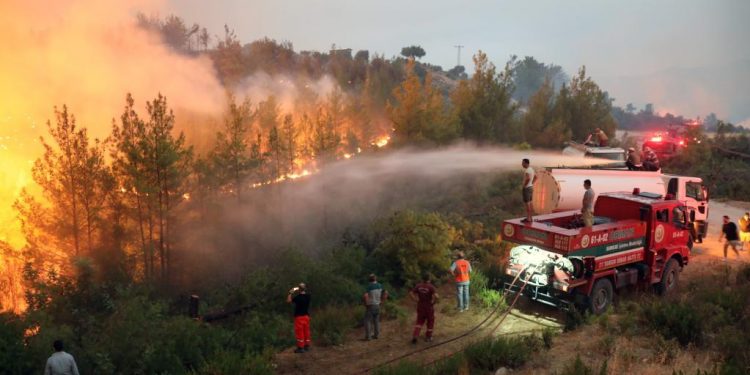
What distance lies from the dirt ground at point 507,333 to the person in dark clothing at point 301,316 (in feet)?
0.78

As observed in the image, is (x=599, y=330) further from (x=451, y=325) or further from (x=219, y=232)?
(x=219, y=232)

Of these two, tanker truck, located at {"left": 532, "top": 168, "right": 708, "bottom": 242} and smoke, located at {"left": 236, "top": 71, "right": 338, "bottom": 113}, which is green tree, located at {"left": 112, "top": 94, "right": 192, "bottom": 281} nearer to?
tanker truck, located at {"left": 532, "top": 168, "right": 708, "bottom": 242}

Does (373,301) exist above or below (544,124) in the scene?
below

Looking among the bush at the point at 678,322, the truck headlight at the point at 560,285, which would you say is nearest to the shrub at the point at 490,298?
the truck headlight at the point at 560,285

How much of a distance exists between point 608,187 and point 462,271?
846 centimetres

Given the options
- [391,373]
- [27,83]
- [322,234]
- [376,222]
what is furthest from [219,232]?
[27,83]

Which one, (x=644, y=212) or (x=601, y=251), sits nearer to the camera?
(x=601, y=251)

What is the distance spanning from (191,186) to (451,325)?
63.9ft

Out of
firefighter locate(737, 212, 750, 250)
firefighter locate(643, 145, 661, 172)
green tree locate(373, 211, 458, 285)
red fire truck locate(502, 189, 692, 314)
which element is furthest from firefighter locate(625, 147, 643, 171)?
green tree locate(373, 211, 458, 285)

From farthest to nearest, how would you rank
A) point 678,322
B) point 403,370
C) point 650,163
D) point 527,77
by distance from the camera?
point 527,77 → point 650,163 → point 678,322 → point 403,370

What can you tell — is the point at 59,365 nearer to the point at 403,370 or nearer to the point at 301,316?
the point at 301,316

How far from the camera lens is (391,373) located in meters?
9.30

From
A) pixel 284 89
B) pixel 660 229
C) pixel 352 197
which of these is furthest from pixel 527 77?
pixel 660 229

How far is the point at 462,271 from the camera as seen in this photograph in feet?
45.2
